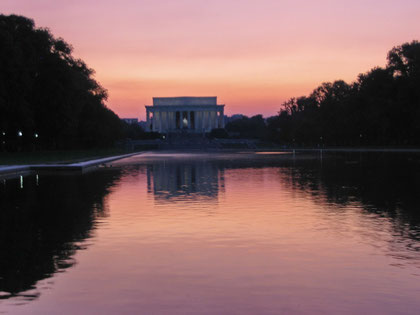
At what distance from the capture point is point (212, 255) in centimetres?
851

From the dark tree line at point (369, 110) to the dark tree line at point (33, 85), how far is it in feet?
136

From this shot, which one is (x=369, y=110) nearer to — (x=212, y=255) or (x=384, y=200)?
(x=384, y=200)

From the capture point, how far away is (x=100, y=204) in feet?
50.0

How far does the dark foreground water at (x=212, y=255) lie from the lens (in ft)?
20.1

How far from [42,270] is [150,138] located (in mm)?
121346

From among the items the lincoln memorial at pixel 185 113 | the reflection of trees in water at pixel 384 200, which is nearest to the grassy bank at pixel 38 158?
the reflection of trees in water at pixel 384 200

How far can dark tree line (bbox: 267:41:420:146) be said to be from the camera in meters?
75.4

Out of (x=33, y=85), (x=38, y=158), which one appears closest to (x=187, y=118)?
(x=33, y=85)

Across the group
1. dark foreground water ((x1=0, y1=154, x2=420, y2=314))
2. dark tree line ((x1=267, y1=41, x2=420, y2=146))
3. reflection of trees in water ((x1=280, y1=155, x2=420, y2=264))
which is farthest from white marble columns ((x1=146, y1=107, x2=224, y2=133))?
dark foreground water ((x1=0, y1=154, x2=420, y2=314))

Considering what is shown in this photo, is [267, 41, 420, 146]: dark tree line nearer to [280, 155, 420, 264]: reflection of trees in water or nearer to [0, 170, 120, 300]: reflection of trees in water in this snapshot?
[280, 155, 420, 264]: reflection of trees in water

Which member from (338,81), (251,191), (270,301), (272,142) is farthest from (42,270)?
(272,142)

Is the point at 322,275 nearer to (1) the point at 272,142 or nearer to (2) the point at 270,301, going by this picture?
(2) the point at 270,301

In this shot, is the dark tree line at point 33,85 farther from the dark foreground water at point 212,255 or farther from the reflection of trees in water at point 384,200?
the dark foreground water at point 212,255

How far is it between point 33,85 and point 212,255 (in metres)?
48.0
